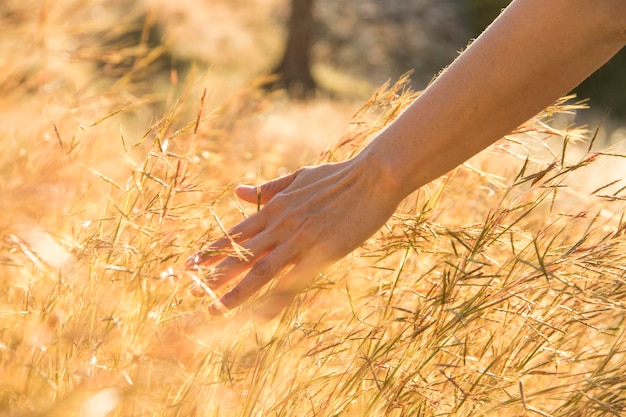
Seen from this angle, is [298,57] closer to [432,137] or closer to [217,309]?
[432,137]

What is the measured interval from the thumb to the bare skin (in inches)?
2.8

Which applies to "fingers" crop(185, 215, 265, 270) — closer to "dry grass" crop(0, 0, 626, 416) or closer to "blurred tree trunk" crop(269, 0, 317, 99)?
"dry grass" crop(0, 0, 626, 416)

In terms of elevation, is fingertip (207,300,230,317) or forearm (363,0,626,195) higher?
forearm (363,0,626,195)

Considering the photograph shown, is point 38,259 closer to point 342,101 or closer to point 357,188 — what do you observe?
point 357,188

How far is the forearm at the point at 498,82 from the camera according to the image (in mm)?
1494

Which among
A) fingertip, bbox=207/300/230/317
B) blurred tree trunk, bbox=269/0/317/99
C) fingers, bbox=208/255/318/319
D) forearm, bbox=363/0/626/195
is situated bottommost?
→ fingertip, bbox=207/300/230/317

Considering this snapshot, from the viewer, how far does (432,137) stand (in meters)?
1.51

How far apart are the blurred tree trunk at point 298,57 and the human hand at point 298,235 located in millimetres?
9633

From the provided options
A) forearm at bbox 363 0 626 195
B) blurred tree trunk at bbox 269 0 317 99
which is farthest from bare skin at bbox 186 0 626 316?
blurred tree trunk at bbox 269 0 317 99

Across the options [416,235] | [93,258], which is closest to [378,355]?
[416,235]

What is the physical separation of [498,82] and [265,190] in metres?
0.51

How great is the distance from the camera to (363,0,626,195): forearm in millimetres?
1494

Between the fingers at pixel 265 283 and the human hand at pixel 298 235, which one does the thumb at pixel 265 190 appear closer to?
the human hand at pixel 298 235

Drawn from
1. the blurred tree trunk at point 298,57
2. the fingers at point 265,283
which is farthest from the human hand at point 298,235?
the blurred tree trunk at point 298,57
